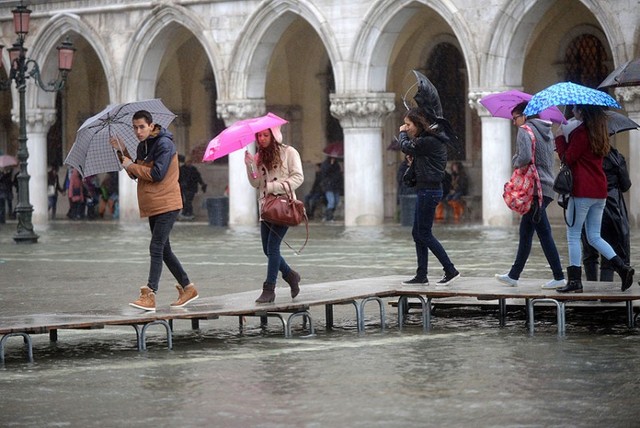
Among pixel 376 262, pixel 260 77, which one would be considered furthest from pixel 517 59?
pixel 376 262

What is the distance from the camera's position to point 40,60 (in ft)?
118

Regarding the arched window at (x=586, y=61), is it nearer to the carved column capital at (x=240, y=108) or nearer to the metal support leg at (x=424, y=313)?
the carved column capital at (x=240, y=108)

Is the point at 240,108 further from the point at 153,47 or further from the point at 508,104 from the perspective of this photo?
the point at 508,104

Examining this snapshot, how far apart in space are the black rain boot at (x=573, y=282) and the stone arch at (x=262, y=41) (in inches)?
740

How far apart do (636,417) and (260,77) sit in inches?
975

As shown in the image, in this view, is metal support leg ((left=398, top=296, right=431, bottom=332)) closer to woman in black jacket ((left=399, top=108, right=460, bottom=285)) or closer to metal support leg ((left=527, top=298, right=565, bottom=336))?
woman in black jacket ((left=399, top=108, right=460, bottom=285))

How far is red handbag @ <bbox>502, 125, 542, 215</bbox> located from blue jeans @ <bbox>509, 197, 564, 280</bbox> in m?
0.09

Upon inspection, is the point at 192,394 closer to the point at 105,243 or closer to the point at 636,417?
the point at 636,417

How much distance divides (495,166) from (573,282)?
16913 mm

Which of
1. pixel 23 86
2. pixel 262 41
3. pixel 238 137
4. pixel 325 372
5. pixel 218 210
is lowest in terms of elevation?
pixel 325 372

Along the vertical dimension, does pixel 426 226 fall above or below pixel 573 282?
above

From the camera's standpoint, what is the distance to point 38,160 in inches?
1410

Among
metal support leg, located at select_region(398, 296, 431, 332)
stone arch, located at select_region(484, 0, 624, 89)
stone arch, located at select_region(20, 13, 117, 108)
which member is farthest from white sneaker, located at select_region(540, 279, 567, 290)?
stone arch, located at select_region(20, 13, 117, 108)

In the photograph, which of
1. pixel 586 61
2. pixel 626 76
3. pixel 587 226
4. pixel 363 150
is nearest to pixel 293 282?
pixel 587 226
